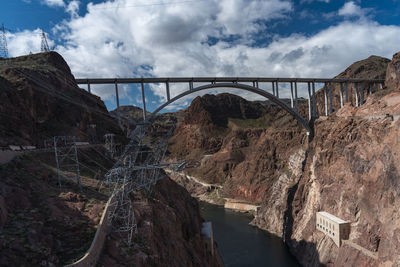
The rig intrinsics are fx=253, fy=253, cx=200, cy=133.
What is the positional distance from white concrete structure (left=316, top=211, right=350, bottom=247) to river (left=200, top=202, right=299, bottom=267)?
717 cm

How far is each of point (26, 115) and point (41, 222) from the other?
1331cm

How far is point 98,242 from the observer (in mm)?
11891

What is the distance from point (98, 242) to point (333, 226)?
29.1m

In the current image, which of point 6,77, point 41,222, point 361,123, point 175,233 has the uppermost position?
point 6,77

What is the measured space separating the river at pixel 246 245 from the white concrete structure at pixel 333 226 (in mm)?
7167

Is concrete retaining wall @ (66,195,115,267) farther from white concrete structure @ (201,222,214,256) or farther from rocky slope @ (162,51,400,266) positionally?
white concrete structure @ (201,222,214,256)

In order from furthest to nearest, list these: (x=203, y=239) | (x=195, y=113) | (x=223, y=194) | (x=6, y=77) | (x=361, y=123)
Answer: (x=195, y=113) → (x=223, y=194) → (x=361, y=123) → (x=203, y=239) → (x=6, y=77)

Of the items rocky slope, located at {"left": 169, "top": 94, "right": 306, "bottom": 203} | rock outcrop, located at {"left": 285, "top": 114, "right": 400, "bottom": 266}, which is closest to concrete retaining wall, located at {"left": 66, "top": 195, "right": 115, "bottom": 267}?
rock outcrop, located at {"left": 285, "top": 114, "right": 400, "bottom": 266}

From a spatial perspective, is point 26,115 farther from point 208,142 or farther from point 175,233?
point 208,142

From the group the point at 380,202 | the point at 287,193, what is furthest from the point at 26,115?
the point at 287,193

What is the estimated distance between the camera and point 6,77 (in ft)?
78.2

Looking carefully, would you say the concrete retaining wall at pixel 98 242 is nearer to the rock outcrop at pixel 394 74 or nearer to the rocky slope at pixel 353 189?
the rocky slope at pixel 353 189

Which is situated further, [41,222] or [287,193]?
[287,193]

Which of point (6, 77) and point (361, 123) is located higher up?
point (6, 77)
